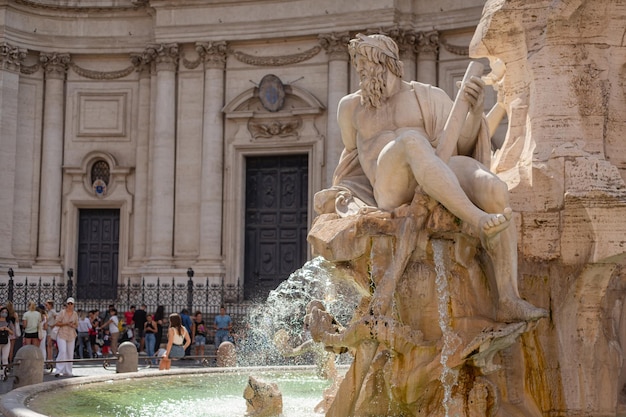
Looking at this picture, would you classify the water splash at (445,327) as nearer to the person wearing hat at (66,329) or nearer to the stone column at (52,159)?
the person wearing hat at (66,329)

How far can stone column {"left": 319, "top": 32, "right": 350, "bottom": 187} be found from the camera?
81.1 ft

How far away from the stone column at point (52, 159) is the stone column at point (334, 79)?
8.23m

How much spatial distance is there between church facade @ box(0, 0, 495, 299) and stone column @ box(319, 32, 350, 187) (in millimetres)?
39

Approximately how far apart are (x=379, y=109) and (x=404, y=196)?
857 mm

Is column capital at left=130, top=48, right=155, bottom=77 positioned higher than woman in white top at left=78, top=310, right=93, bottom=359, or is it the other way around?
column capital at left=130, top=48, right=155, bottom=77

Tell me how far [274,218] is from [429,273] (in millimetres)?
19830

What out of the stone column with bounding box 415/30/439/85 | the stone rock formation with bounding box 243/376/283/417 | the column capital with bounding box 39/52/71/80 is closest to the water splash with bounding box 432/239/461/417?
the stone rock formation with bounding box 243/376/283/417

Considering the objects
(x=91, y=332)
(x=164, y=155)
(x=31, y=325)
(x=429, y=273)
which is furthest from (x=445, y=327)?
(x=164, y=155)

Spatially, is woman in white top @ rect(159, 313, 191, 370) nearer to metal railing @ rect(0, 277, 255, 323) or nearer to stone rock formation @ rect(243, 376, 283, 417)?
stone rock formation @ rect(243, 376, 283, 417)

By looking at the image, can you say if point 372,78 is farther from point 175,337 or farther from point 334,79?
point 334,79

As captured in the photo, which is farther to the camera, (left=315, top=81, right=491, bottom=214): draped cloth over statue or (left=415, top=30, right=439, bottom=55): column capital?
(left=415, top=30, right=439, bottom=55): column capital

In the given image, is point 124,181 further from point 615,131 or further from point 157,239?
point 615,131

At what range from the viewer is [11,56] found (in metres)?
26.5

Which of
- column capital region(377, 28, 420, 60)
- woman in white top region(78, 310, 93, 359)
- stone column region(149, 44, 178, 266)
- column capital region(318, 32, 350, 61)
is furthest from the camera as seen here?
stone column region(149, 44, 178, 266)
